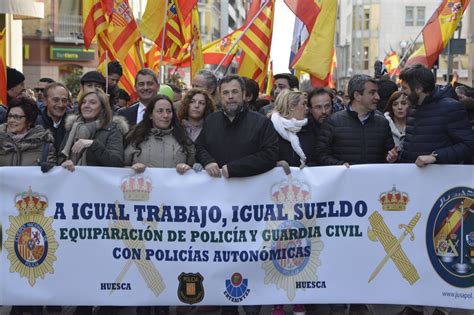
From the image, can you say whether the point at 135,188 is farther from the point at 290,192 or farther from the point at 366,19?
the point at 366,19

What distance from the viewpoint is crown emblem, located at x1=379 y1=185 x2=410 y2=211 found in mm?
7047

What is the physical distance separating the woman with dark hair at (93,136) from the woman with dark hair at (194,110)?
0.67 m

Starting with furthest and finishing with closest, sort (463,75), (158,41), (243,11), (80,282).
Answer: (243,11) < (463,75) < (158,41) < (80,282)

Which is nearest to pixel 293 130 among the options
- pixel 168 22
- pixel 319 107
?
pixel 319 107

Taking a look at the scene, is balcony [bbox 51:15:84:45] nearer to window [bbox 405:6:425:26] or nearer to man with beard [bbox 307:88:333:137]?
man with beard [bbox 307:88:333:137]

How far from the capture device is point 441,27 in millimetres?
11961

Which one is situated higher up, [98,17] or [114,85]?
[98,17]

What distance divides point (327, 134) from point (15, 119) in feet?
8.25

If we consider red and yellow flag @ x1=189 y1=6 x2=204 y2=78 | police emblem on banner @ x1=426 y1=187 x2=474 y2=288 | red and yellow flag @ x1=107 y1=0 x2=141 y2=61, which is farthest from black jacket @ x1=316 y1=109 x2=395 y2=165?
red and yellow flag @ x1=107 y1=0 x2=141 y2=61

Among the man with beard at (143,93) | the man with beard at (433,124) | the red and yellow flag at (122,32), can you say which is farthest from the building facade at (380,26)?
the man with beard at (433,124)

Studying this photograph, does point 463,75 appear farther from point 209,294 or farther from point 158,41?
point 209,294

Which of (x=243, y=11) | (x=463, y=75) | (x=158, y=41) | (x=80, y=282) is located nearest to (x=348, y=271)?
(x=80, y=282)

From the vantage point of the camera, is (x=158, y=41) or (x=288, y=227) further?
(x=158, y=41)

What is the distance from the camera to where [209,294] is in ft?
22.9
